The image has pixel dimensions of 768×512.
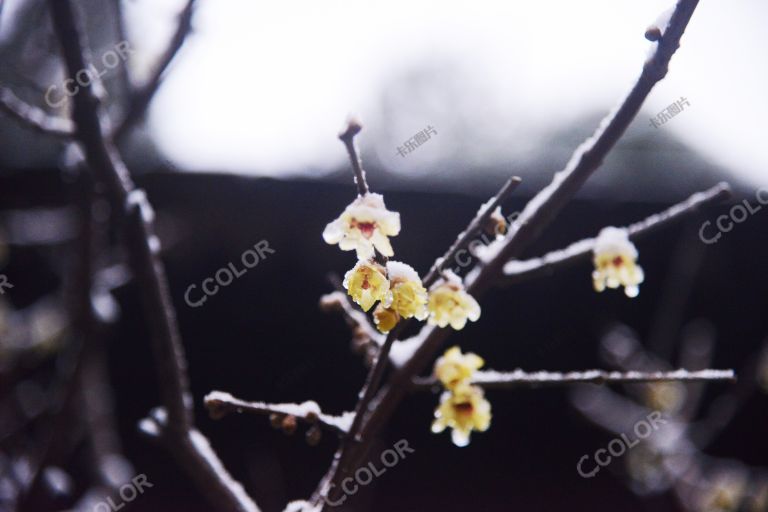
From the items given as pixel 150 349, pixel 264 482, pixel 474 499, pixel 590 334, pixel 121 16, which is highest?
pixel 121 16

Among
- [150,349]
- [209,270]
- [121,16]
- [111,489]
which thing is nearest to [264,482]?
[150,349]

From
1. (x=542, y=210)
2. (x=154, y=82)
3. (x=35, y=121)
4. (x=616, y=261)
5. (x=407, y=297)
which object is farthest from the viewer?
(x=154, y=82)

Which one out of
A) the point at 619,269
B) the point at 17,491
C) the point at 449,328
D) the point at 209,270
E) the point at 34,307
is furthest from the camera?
the point at 209,270

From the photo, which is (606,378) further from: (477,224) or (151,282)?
(151,282)

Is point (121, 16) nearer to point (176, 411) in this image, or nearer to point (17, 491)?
point (176, 411)

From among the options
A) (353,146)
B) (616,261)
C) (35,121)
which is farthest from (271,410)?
(35,121)

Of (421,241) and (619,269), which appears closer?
(619,269)

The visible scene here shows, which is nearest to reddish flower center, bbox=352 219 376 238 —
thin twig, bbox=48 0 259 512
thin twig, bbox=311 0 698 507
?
thin twig, bbox=311 0 698 507
